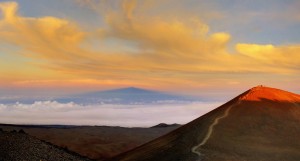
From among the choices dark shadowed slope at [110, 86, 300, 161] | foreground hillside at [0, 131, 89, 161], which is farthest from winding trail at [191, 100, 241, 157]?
foreground hillside at [0, 131, 89, 161]

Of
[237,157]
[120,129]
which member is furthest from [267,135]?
[120,129]

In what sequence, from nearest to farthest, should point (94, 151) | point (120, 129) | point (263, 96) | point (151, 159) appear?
1. point (151, 159)
2. point (263, 96)
3. point (94, 151)
4. point (120, 129)

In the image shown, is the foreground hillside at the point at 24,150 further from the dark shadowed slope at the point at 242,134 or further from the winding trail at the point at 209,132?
the winding trail at the point at 209,132

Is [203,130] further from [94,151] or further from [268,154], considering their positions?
[94,151]

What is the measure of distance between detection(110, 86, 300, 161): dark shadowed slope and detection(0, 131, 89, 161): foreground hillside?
677cm

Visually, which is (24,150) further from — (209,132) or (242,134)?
(242,134)

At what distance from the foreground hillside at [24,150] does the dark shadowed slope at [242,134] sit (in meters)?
6.77

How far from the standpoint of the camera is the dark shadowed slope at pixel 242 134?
114 feet

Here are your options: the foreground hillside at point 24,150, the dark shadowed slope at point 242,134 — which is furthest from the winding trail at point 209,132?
the foreground hillside at point 24,150

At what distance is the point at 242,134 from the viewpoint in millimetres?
38125

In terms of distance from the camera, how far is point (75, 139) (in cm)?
6525

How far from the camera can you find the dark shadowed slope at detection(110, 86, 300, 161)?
34.6 meters

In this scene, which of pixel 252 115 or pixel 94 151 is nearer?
pixel 252 115

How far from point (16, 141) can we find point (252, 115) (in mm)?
23822
